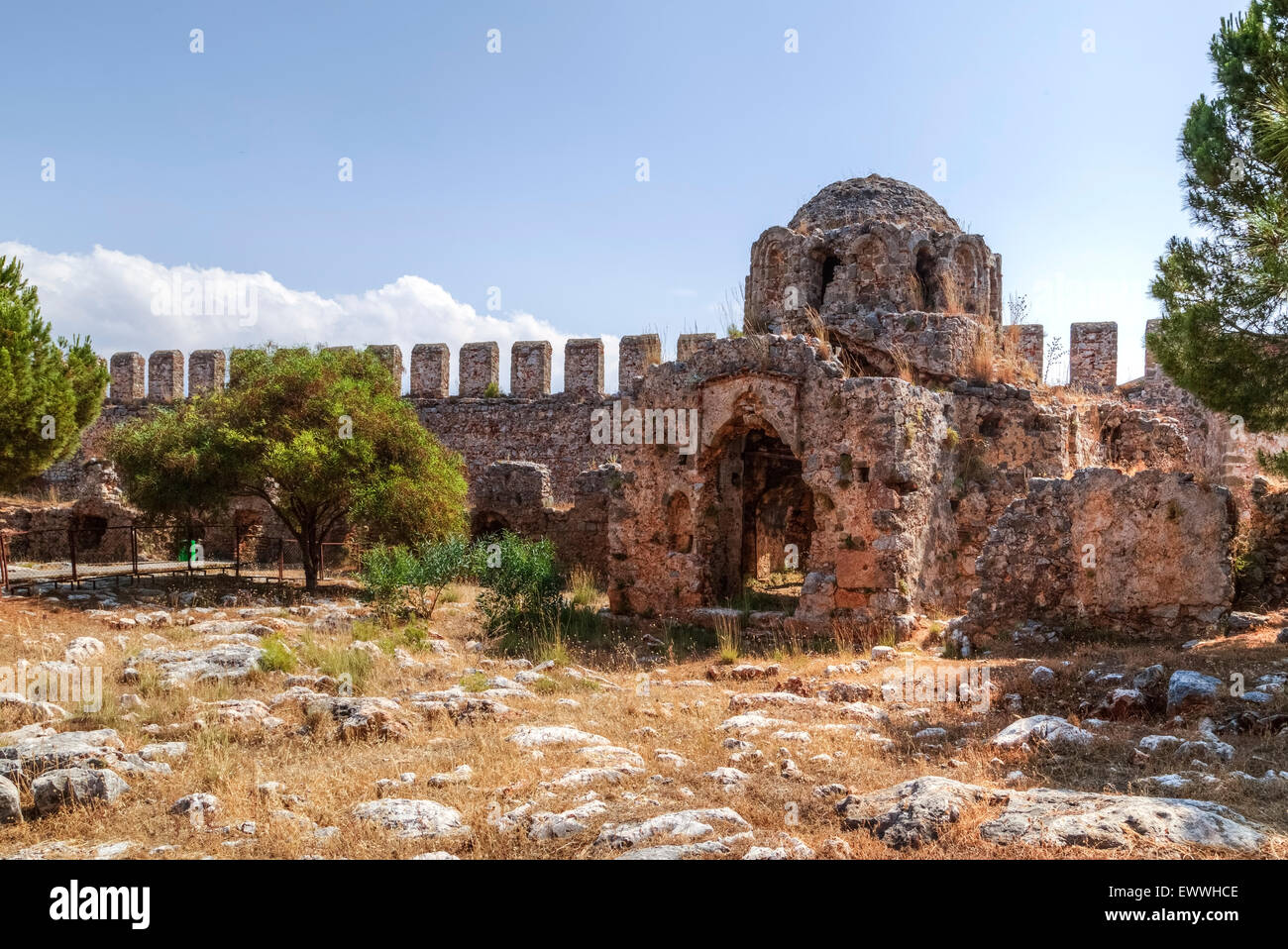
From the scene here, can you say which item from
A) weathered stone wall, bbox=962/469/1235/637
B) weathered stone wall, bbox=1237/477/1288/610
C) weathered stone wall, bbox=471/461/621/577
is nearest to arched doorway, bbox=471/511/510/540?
weathered stone wall, bbox=471/461/621/577

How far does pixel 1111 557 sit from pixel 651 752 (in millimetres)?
5935

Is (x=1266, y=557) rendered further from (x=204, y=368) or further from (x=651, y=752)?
(x=204, y=368)

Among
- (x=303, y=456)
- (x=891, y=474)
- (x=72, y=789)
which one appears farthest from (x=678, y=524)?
(x=72, y=789)

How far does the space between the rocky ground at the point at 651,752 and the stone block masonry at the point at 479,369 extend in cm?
1779

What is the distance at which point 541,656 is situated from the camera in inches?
448

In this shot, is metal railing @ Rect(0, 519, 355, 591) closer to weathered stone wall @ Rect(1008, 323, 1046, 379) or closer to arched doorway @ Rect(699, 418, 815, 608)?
arched doorway @ Rect(699, 418, 815, 608)

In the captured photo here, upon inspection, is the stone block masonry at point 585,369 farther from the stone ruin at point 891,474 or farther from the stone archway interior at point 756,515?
the stone archway interior at point 756,515

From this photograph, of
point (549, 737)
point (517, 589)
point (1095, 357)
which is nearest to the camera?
point (549, 737)

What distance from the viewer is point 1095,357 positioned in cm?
2408

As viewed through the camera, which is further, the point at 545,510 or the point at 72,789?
the point at 545,510

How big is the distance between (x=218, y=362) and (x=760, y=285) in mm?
18529

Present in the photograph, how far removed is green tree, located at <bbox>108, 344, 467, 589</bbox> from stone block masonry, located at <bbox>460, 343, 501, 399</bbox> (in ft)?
34.7

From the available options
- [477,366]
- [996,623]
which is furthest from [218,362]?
[996,623]
